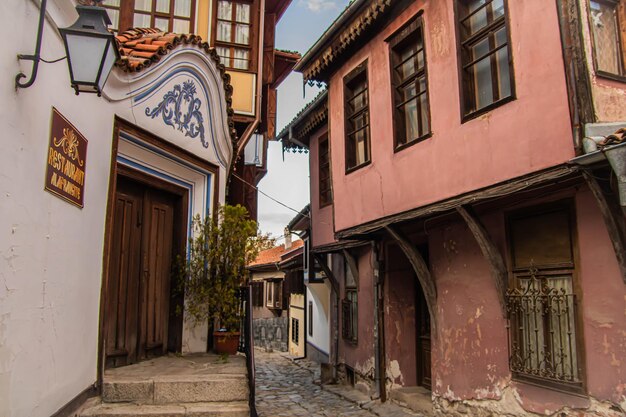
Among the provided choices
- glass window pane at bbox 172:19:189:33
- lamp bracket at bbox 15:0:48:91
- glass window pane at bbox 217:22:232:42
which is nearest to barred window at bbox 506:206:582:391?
lamp bracket at bbox 15:0:48:91

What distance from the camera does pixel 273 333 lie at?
22.9m

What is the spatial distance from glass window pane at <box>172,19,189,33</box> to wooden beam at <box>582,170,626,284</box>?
8.60 metres

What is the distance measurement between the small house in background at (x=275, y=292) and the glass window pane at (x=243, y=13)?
8385 millimetres

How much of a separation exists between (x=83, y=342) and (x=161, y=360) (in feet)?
5.82

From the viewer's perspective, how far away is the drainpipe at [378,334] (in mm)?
9617

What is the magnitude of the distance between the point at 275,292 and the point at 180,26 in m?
15.0

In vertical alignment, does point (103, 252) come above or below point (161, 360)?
above

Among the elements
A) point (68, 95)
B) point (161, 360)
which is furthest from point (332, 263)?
point (68, 95)

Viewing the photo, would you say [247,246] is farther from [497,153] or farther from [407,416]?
[407,416]

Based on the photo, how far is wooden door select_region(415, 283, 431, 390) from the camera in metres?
9.30

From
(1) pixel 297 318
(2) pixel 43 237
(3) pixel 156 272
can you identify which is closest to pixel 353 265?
(3) pixel 156 272

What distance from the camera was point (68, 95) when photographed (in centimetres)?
422

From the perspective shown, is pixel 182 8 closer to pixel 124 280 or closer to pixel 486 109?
pixel 124 280

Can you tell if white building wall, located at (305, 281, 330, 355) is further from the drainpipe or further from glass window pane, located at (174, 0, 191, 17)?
glass window pane, located at (174, 0, 191, 17)
